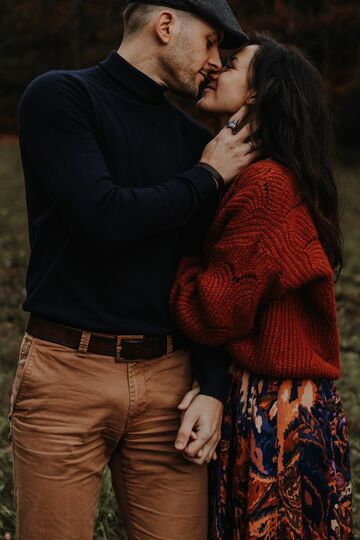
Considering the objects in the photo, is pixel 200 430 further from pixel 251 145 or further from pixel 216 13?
pixel 216 13

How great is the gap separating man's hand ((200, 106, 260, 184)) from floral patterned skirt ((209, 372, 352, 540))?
693 mm

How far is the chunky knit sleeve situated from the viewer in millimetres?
2180

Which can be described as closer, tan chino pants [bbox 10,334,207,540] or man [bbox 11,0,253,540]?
man [bbox 11,0,253,540]

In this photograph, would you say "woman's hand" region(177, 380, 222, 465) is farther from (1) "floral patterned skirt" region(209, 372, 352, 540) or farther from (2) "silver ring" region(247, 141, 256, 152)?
(2) "silver ring" region(247, 141, 256, 152)

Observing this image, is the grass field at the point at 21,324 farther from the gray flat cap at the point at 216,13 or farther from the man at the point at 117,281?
the man at the point at 117,281

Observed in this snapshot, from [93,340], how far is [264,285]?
56 centimetres

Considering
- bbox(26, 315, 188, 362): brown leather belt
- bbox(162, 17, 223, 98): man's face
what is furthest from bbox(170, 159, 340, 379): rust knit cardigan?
bbox(162, 17, 223, 98): man's face

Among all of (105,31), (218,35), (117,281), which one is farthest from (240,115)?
(105,31)

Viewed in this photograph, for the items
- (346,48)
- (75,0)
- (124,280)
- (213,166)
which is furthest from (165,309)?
(346,48)

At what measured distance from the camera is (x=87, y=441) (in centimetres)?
224

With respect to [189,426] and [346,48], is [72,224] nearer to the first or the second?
[189,426]

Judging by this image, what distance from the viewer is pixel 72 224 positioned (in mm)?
2066

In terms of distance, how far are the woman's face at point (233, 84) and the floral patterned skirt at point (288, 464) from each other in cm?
94

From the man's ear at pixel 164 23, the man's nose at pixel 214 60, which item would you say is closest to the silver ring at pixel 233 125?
the man's nose at pixel 214 60
